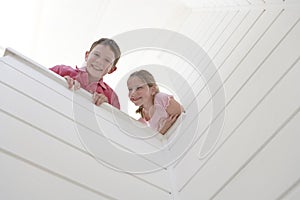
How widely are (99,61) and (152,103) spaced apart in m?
0.44

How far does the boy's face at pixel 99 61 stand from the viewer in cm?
206

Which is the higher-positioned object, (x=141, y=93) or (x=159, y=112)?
(x=141, y=93)

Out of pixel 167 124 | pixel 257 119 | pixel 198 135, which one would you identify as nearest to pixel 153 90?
pixel 167 124

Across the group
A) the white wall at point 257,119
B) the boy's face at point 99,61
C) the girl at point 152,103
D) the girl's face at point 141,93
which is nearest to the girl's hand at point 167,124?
the girl at point 152,103

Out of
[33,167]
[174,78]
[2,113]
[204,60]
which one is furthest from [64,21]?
[33,167]

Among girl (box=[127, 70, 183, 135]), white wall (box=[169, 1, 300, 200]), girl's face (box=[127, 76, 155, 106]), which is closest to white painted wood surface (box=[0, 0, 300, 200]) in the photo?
white wall (box=[169, 1, 300, 200])

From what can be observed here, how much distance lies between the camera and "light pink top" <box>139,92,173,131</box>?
A: 5.68 ft

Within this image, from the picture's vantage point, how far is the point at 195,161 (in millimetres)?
1220

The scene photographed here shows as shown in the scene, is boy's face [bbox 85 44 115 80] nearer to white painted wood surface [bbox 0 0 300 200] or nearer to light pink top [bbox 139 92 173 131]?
light pink top [bbox 139 92 173 131]

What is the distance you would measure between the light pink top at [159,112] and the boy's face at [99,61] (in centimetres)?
39

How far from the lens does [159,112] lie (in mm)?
1845

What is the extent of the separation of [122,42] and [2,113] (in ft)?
5.95

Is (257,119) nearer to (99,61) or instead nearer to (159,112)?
(159,112)

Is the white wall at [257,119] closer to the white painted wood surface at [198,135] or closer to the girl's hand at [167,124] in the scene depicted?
the white painted wood surface at [198,135]
